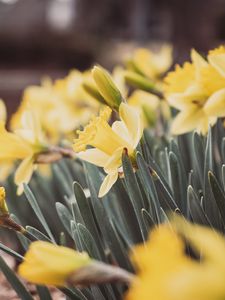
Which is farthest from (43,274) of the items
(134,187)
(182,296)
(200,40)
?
(200,40)

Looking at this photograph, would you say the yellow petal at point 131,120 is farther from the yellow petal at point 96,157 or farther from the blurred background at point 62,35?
the blurred background at point 62,35

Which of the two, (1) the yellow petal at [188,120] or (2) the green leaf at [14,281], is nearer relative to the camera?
(2) the green leaf at [14,281]

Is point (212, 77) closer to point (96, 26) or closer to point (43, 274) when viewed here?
point (43, 274)

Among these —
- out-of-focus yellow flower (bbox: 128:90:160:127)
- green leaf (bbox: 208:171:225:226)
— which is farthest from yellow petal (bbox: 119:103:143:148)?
out-of-focus yellow flower (bbox: 128:90:160:127)

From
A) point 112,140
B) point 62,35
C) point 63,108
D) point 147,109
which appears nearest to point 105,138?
point 112,140

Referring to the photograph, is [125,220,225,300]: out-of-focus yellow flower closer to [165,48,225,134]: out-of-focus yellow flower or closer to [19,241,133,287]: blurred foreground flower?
[19,241,133,287]: blurred foreground flower

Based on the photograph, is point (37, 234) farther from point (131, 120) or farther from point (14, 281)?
point (131, 120)

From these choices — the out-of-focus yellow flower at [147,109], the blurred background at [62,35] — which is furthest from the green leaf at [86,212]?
the blurred background at [62,35]
